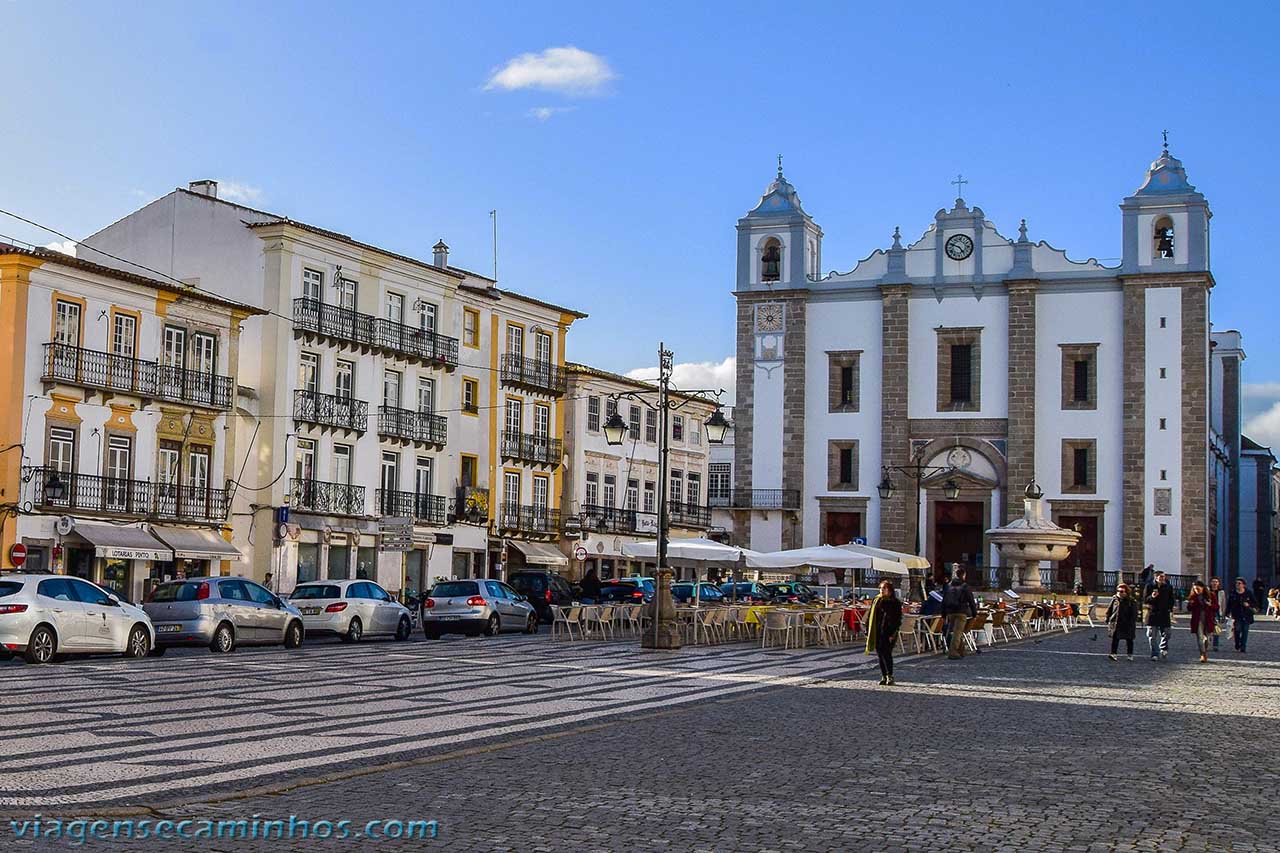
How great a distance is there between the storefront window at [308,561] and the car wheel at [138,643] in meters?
22.3

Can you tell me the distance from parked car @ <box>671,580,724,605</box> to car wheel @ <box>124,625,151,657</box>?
67.1 feet

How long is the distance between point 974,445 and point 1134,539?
6983 millimetres

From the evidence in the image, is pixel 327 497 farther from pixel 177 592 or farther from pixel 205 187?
pixel 177 592

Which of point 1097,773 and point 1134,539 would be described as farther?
point 1134,539

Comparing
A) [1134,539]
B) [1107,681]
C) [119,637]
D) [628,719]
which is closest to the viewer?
[628,719]

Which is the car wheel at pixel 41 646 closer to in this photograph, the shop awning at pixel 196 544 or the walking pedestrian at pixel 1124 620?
the walking pedestrian at pixel 1124 620

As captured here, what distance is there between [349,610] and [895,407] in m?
35.4

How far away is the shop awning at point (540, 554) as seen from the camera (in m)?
58.8

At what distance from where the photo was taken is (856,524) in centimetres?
6438

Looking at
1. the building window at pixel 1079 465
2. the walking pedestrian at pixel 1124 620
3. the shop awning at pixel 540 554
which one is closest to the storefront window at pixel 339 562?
the shop awning at pixel 540 554

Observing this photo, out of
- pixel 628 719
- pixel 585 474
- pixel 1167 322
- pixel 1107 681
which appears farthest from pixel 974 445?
pixel 628 719

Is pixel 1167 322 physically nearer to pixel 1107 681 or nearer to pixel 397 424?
pixel 397 424

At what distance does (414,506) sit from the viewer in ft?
172

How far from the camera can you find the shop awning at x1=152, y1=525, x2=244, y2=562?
42.1 m
